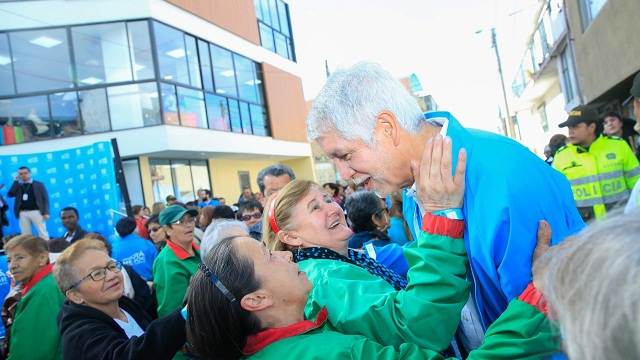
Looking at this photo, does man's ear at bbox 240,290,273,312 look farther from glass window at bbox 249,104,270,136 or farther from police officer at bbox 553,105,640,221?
glass window at bbox 249,104,270,136

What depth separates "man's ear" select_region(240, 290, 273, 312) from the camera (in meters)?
1.81

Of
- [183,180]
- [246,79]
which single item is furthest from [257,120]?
[183,180]

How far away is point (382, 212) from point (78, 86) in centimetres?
1278

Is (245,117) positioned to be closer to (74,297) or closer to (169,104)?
(169,104)

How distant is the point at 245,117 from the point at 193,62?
11.3ft

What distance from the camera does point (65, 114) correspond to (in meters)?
13.7

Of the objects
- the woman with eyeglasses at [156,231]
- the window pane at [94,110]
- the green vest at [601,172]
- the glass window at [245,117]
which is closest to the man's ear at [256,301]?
the green vest at [601,172]

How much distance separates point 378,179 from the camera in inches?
71.6

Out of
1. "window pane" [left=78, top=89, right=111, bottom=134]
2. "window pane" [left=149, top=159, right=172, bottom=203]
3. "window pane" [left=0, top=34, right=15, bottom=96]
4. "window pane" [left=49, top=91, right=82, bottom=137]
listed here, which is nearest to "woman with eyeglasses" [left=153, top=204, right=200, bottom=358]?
"window pane" [left=78, top=89, right=111, bottom=134]

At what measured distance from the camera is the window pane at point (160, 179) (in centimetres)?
1473

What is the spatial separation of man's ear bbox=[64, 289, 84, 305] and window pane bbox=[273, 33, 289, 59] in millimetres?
20414

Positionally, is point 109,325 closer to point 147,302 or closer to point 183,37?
point 147,302

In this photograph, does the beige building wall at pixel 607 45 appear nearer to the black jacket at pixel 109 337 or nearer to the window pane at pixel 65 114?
the black jacket at pixel 109 337

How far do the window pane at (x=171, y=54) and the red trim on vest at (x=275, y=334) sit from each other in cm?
1406
